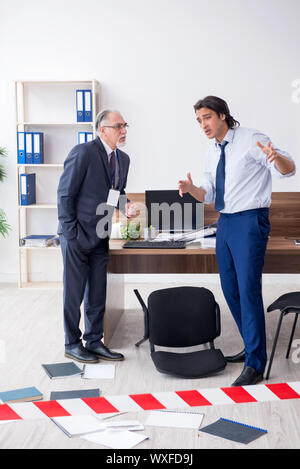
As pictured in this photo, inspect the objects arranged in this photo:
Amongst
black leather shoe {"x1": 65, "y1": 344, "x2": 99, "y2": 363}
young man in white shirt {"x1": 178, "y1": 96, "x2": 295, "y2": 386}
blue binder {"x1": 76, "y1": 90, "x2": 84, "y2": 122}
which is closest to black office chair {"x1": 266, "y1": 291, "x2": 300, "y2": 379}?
young man in white shirt {"x1": 178, "y1": 96, "x2": 295, "y2": 386}

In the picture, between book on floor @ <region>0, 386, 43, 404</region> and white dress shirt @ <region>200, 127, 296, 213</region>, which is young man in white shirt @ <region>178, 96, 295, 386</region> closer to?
white dress shirt @ <region>200, 127, 296, 213</region>

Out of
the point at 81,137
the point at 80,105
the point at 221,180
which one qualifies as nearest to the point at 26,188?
the point at 81,137

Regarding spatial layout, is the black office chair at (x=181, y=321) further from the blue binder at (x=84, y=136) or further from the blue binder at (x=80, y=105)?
the blue binder at (x=80, y=105)

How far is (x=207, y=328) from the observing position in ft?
12.3

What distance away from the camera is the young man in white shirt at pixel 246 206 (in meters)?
3.29

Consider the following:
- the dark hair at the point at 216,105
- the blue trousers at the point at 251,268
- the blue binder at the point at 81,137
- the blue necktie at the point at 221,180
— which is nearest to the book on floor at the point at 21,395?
the blue trousers at the point at 251,268

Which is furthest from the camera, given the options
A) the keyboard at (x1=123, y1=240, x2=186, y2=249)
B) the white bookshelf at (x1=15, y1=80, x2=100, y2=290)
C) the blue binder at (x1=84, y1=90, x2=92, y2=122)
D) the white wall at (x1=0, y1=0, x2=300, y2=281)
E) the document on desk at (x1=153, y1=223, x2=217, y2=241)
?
the white bookshelf at (x1=15, y1=80, x2=100, y2=290)

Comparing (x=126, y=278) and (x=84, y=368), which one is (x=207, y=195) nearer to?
(x=84, y=368)

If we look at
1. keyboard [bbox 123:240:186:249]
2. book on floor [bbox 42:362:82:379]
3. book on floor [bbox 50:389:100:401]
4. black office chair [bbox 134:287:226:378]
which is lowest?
book on floor [bbox 50:389:100:401]

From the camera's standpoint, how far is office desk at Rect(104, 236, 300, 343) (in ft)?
12.5

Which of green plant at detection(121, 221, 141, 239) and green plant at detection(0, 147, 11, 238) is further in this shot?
green plant at detection(0, 147, 11, 238)

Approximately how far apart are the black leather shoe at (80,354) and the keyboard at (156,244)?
29.2 inches

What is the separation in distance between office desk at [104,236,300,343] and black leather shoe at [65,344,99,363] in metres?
0.28

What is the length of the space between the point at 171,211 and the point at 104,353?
121cm
